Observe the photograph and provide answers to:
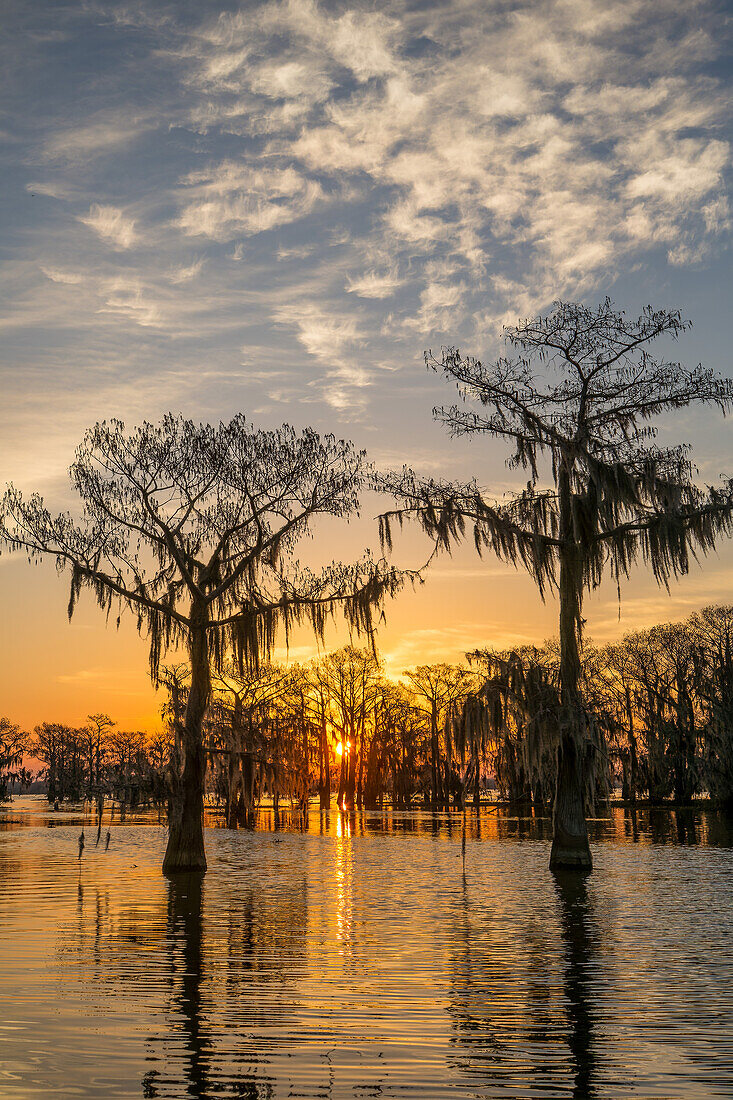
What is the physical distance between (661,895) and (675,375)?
518 inches

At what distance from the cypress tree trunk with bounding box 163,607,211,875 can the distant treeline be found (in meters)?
0.37

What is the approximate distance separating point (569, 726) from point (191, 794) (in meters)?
9.80

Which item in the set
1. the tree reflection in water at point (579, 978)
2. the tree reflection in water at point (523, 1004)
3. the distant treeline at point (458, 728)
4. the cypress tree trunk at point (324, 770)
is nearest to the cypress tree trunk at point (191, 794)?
the distant treeline at point (458, 728)

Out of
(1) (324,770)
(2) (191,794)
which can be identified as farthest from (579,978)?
→ (1) (324,770)

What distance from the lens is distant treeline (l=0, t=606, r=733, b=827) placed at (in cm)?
2331

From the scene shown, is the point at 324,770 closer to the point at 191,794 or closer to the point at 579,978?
the point at 191,794

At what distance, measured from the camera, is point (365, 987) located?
9.29m

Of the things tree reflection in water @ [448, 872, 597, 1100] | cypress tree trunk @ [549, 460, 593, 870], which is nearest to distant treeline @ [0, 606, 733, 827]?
cypress tree trunk @ [549, 460, 593, 870]

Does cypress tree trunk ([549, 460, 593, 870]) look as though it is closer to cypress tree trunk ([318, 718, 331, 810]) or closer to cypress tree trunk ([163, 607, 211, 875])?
cypress tree trunk ([163, 607, 211, 875])

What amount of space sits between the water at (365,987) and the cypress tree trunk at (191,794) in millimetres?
1172

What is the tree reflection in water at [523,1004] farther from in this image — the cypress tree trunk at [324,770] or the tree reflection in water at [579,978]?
the cypress tree trunk at [324,770]

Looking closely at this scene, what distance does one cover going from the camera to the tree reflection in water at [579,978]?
631cm

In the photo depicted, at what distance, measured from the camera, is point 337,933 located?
531 inches

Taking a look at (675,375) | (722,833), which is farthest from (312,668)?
(675,375)
